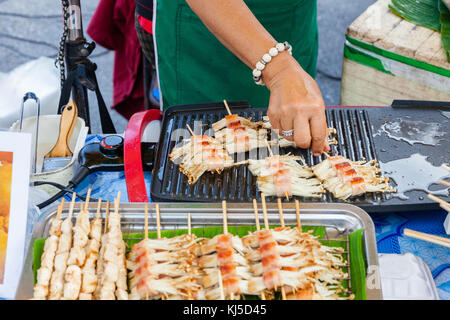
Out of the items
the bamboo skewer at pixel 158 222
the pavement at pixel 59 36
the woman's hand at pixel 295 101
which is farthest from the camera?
the pavement at pixel 59 36

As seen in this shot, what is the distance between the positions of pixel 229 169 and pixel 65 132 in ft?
3.05

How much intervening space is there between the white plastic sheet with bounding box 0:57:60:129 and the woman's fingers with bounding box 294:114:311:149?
8.05 feet

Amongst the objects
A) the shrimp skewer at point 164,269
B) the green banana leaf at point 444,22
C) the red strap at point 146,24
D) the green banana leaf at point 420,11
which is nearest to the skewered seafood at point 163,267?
the shrimp skewer at point 164,269

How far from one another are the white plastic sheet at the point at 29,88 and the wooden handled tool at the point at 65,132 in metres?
1.40

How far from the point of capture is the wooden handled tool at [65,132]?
8.61 feet

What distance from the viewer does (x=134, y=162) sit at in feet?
8.13

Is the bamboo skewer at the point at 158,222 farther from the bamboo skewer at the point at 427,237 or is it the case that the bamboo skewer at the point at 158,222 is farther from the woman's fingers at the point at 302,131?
the bamboo skewer at the point at 427,237

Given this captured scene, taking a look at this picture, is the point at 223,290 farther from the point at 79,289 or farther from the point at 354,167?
the point at 354,167

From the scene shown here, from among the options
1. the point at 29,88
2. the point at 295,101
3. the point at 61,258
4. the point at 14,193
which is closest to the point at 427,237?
the point at 295,101

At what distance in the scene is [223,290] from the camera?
1700 mm

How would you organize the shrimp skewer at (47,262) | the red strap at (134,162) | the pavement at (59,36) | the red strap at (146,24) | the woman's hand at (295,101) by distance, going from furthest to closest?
the pavement at (59,36)
the red strap at (146,24)
the red strap at (134,162)
the woman's hand at (295,101)
the shrimp skewer at (47,262)

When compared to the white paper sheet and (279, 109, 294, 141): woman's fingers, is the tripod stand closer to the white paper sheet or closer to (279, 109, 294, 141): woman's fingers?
the white paper sheet

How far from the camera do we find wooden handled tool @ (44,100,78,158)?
262 centimetres
